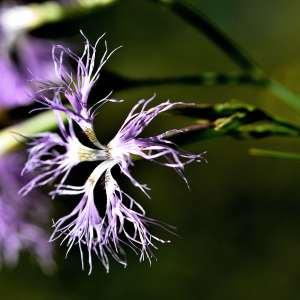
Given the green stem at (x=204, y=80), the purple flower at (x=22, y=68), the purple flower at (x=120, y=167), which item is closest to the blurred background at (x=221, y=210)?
the purple flower at (x=22, y=68)

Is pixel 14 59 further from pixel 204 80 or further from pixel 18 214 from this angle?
pixel 204 80

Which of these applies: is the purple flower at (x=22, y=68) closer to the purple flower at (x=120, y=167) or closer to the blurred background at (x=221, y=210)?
the purple flower at (x=120, y=167)

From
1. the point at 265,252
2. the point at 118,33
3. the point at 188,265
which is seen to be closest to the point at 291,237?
the point at 265,252

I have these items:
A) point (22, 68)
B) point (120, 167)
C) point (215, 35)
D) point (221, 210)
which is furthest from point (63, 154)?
point (221, 210)

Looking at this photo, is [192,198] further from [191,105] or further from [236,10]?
[191,105]

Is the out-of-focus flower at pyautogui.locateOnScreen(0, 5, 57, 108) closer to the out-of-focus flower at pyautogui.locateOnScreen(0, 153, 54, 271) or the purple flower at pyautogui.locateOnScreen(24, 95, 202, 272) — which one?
the out-of-focus flower at pyautogui.locateOnScreen(0, 153, 54, 271)
